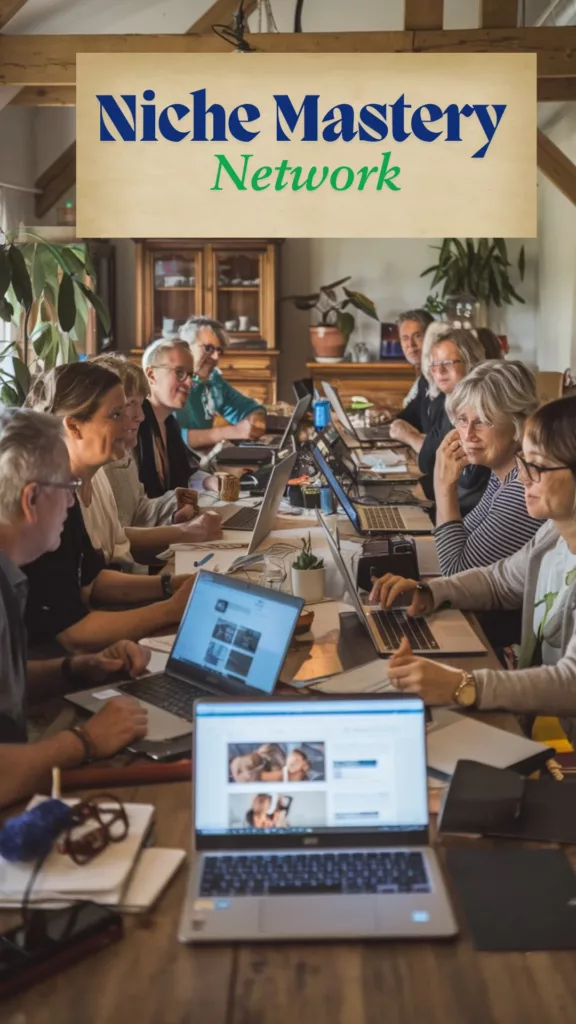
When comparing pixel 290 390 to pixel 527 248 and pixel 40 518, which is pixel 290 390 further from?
pixel 40 518

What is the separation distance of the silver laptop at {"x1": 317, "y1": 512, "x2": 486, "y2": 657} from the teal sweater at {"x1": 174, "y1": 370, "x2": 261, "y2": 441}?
10.8 feet

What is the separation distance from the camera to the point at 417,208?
7.82 feet

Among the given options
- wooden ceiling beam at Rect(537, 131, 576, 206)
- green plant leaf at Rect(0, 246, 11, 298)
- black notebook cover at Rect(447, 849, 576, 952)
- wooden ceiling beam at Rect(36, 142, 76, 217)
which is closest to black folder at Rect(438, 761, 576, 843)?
black notebook cover at Rect(447, 849, 576, 952)

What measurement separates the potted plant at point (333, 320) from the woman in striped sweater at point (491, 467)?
18.1 feet

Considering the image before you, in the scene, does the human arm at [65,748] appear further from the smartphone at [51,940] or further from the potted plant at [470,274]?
the potted plant at [470,274]

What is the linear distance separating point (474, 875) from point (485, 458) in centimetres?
195

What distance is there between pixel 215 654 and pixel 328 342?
6.97 metres

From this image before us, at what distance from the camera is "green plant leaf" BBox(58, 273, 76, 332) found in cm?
535

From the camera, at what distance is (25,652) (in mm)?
2049

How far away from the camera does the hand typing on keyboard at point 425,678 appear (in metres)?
1.97

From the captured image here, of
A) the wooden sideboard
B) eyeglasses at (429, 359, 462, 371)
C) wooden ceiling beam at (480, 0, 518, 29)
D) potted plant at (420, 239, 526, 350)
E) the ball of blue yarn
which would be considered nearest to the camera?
the ball of blue yarn

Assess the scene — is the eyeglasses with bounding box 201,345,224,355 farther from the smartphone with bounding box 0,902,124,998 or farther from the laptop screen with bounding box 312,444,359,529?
the smartphone with bounding box 0,902,124,998

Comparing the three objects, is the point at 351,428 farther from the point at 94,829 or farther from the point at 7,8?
the point at 94,829

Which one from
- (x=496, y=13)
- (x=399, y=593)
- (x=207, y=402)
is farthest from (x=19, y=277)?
(x=399, y=593)
